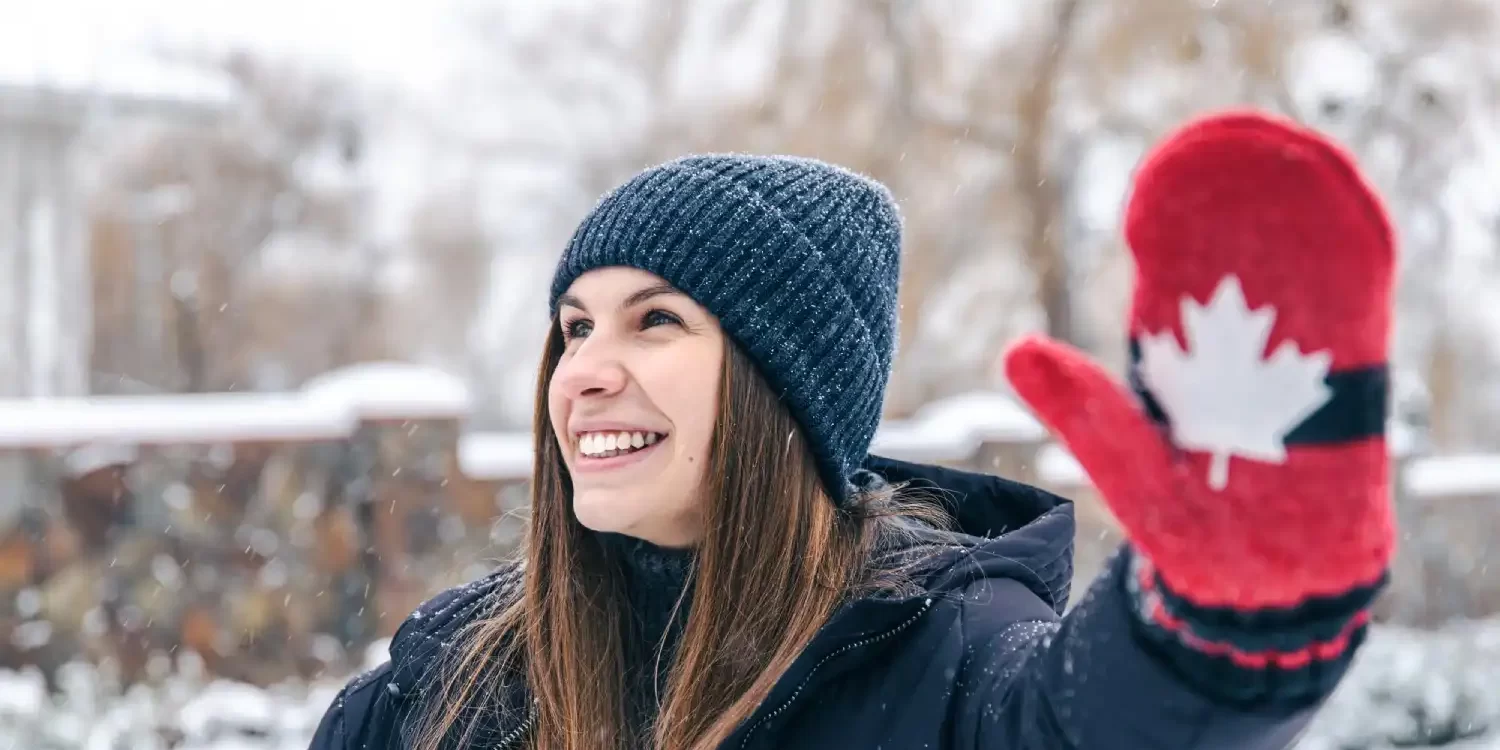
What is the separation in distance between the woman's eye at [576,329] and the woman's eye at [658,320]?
0.08 meters

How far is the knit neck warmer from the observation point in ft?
4.86

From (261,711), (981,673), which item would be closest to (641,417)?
(981,673)

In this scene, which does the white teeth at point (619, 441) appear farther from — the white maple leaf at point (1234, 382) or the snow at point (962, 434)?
the snow at point (962, 434)

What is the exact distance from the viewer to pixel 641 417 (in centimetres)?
141

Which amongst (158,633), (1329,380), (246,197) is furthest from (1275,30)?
(246,197)

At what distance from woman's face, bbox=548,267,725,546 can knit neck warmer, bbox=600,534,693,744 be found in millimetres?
71

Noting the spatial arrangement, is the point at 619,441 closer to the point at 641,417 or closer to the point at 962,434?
the point at 641,417

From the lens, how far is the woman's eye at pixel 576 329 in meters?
1.55

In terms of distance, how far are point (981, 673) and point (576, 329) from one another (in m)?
0.71

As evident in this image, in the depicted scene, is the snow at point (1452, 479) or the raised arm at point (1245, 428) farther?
the snow at point (1452, 479)

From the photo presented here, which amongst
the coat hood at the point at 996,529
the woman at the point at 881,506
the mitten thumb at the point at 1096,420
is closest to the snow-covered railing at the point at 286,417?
the coat hood at the point at 996,529

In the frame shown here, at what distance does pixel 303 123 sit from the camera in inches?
476

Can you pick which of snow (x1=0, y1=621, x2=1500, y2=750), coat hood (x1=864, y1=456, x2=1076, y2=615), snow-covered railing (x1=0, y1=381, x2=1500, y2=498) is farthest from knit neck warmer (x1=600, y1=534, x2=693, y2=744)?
snow (x1=0, y1=621, x2=1500, y2=750)

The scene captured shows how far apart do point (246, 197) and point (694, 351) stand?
11.6 metres
